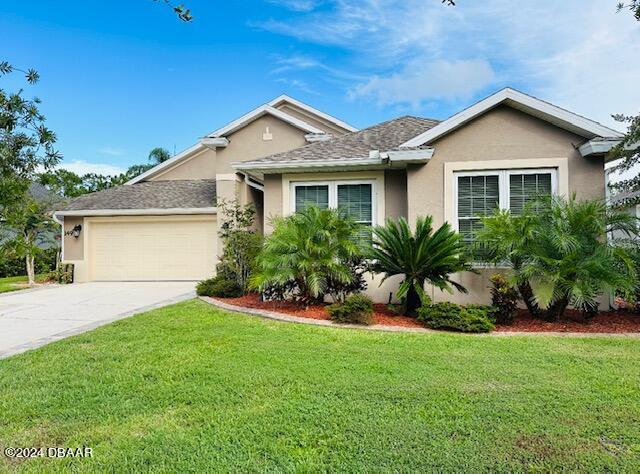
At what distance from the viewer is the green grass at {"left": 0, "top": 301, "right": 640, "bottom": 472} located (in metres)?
3.18

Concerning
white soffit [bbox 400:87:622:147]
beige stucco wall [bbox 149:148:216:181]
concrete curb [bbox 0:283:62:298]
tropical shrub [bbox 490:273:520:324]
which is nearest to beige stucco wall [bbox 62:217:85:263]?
concrete curb [bbox 0:283:62:298]

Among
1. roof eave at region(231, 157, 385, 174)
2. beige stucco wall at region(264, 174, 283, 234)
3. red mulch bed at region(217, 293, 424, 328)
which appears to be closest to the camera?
red mulch bed at region(217, 293, 424, 328)

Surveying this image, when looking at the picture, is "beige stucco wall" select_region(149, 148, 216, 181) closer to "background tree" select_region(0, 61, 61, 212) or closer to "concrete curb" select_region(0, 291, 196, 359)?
"concrete curb" select_region(0, 291, 196, 359)

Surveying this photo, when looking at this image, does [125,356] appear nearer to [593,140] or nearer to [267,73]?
[593,140]

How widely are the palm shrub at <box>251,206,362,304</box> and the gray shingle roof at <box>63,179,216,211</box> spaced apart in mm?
8354

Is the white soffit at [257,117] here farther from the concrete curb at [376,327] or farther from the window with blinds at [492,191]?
the concrete curb at [376,327]

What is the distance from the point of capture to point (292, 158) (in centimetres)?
1079

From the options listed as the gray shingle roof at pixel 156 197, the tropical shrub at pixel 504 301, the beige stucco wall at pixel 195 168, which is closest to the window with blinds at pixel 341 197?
the tropical shrub at pixel 504 301

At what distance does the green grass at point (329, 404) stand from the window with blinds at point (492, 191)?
11.6 ft

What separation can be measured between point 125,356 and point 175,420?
2.60 metres

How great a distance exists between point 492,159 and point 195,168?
15.7 meters

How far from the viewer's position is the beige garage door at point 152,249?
16859 mm

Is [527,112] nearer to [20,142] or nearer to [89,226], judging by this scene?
[20,142]

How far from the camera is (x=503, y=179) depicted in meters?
9.39
